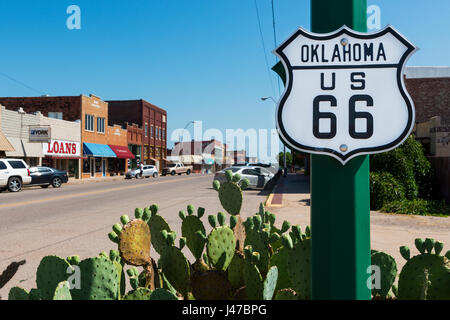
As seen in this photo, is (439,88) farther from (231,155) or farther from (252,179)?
(231,155)

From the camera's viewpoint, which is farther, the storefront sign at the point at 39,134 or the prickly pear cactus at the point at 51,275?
the storefront sign at the point at 39,134

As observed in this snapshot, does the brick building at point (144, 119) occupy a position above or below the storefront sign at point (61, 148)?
above

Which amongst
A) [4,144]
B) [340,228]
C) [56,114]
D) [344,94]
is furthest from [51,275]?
[56,114]

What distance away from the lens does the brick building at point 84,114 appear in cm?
4044

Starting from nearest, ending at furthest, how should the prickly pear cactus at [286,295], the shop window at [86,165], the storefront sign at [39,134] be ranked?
1. the prickly pear cactus at [286,295]
2. the storefront sign at [39,134]
3. the shop window at [86,165]

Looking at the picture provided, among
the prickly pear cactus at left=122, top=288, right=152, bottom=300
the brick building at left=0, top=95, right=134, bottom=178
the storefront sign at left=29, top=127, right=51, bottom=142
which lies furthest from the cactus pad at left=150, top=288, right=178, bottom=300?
the brick building at left=0, top=95, right=134, bottom=178

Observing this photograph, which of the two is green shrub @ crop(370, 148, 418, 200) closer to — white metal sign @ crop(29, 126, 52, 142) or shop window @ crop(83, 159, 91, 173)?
white metal sign @ crop(29, 126, 52, 142)

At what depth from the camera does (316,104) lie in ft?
4.95

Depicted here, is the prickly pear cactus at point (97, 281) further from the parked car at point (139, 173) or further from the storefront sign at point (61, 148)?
the parked car at point (139, 173)

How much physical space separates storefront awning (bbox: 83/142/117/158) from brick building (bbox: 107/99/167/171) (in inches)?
533

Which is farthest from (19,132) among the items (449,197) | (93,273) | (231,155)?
(231,155)

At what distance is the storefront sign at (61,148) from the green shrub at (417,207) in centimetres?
3031

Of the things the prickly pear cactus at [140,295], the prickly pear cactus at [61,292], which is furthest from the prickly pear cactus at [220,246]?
the prickly pear cactus at [61,292]

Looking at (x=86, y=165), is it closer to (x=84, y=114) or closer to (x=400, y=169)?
(x=84, y=114)
